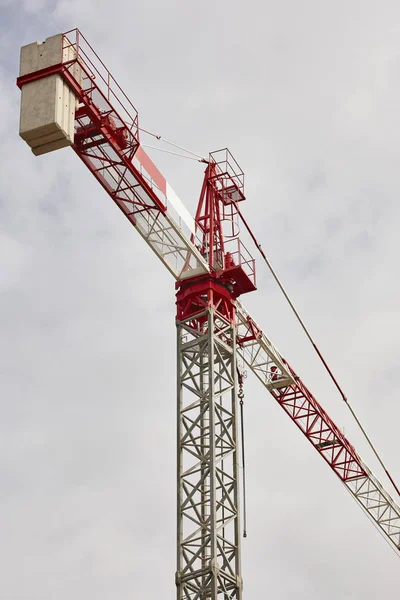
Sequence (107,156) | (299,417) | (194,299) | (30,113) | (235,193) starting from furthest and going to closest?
(299,417) → (235,193) → (194,299) → (107,156) → (30,113)

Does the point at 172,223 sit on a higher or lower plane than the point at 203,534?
higher

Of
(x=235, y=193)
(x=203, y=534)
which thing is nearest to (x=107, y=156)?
(x=235, y=193)

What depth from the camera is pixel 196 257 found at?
42875 millimetres

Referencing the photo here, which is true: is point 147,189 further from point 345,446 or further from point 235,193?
point 345,446

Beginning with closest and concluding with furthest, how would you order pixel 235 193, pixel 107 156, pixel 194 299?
pixel 107 156, pixel 194 299, pixel 235 193

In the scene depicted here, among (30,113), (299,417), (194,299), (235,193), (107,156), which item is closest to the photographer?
(30,113)

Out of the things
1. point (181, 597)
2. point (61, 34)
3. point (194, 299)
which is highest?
point (61, 34)

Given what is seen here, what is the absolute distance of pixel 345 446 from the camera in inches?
2108

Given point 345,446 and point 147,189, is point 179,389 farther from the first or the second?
point 345,446

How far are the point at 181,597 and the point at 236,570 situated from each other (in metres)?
2.00

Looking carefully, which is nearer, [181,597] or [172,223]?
[181,597]

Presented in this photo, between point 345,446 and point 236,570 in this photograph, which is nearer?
point 236,570

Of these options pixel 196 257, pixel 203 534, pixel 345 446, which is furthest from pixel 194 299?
pixel 345 446

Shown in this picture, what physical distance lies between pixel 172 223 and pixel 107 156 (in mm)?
3155
